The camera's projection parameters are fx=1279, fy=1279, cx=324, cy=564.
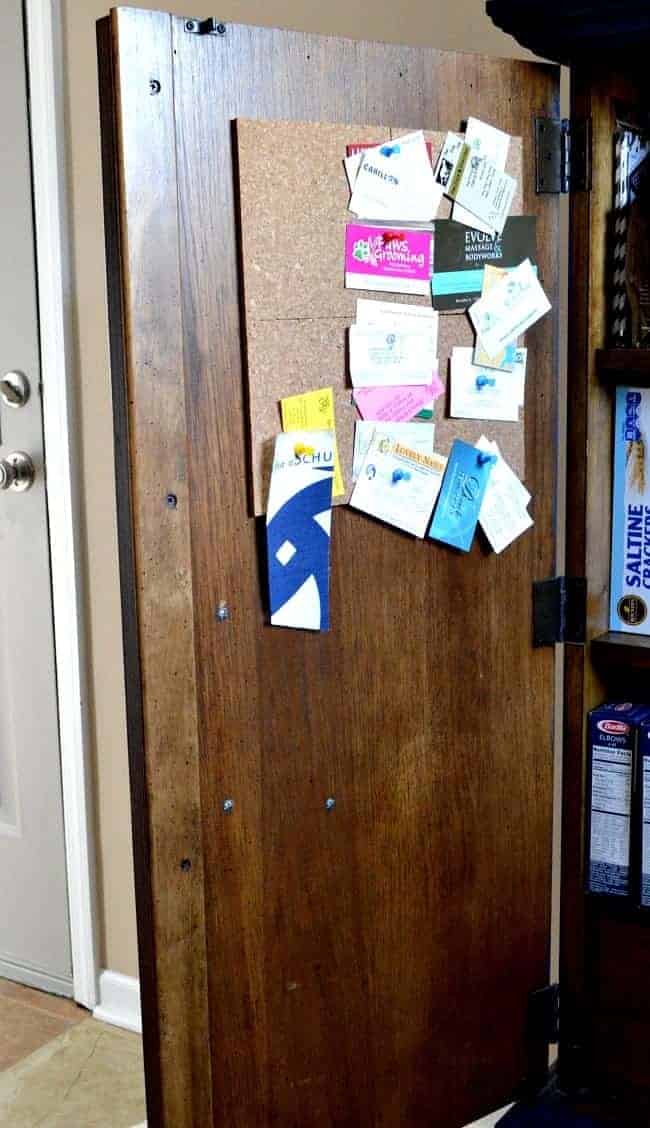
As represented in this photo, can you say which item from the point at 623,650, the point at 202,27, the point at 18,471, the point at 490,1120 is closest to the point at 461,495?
the point at 623,650

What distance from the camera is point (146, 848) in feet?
4.45

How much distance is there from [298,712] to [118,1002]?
1.38 m

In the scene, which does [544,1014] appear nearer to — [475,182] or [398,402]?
[398,402]

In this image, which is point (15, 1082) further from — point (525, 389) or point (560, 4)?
point (560, 4)

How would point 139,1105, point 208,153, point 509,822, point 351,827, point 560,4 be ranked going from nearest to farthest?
point 208,153
point 560,4
point 351,827
point 509,822
point 139,1105

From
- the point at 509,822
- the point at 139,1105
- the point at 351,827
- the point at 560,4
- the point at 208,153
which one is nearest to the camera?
the point at 208,153

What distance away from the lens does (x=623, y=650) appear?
165 cm

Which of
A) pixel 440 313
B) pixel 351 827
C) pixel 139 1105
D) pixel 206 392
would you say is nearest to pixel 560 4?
pixel 440 313

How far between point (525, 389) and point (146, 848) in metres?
0.72

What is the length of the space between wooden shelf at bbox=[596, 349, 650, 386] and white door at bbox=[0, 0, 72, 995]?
1222 mm

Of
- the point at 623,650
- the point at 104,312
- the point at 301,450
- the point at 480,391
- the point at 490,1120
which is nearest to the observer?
the point at 301,450

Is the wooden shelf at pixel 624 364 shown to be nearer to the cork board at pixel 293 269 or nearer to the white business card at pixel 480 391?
the white business card at pixel 480 391

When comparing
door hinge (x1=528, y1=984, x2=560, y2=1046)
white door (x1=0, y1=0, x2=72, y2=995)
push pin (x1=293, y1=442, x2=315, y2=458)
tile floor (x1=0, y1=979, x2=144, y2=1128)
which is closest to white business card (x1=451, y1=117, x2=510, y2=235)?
push pin (x1=293, y1=442, x2=315, y2=458)

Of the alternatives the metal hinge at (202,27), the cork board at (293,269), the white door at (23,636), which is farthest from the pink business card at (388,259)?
the white door at (23,636)
